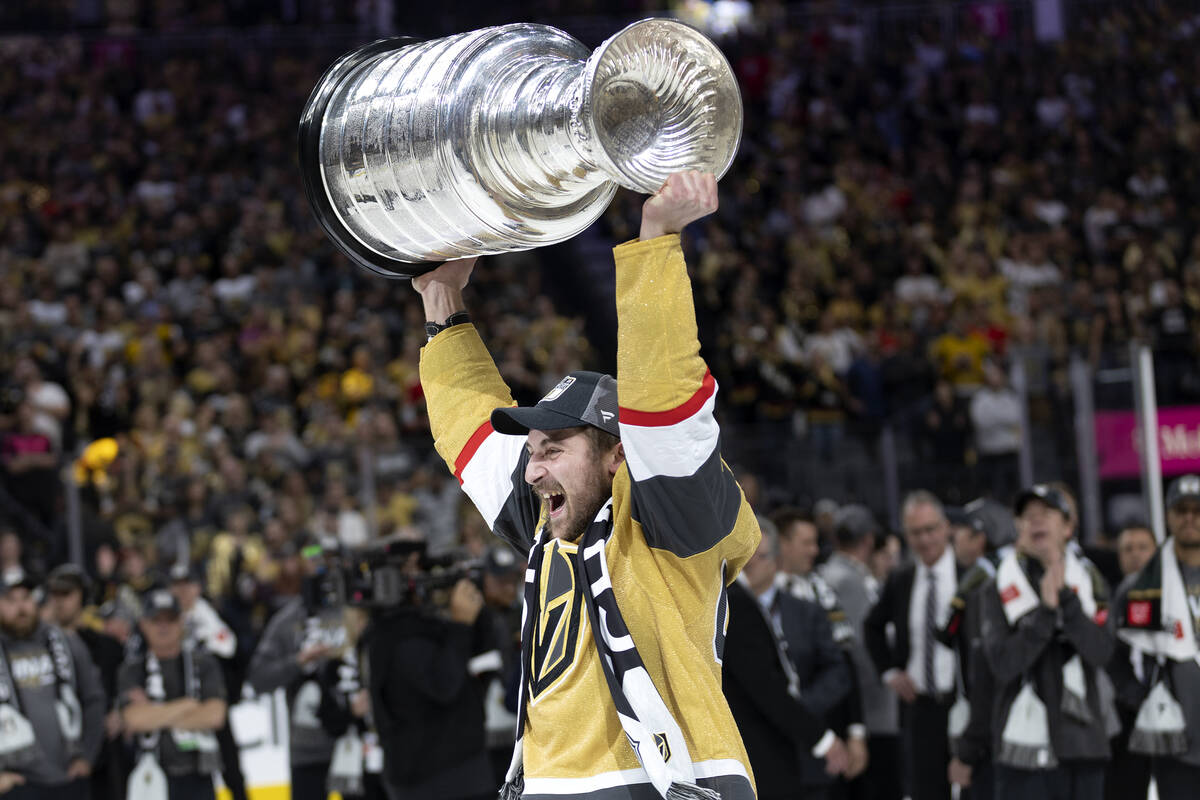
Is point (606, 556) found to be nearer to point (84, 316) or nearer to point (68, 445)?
point (68, 445)

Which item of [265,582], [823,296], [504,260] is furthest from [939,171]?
[265,582]

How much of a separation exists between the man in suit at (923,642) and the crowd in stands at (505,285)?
218 cm

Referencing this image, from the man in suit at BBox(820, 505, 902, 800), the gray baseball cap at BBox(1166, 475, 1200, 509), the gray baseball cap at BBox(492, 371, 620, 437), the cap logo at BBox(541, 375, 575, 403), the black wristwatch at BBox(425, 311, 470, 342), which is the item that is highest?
the black wristwatch at BBox(425, 311, 470, 342)

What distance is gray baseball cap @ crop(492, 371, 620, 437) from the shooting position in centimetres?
309

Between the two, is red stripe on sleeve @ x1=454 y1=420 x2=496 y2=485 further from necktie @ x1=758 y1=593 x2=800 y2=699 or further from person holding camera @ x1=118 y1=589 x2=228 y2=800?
person holding camera @ x1=118 y1=589 x2=228 y2=800

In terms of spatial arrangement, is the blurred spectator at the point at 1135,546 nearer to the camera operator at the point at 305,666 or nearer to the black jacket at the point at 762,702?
the black jacket at the point at 762,702

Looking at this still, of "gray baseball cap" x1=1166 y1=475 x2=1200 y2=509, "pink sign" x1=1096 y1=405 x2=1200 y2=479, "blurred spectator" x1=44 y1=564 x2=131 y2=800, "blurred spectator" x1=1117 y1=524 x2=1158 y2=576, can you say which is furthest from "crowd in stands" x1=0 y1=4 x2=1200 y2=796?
"gray baseball cap" x1=1166 y1=475 x2=1200 y2=509

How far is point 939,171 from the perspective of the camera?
18.1m

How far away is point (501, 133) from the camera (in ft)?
9.14

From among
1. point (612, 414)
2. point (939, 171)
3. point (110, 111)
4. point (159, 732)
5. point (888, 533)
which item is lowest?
point (159, 732)

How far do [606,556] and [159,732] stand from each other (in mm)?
5768

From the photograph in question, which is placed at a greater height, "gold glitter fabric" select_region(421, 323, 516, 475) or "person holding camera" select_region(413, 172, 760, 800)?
"gold glitter fabric" select_region(421, 323, 516, 475)

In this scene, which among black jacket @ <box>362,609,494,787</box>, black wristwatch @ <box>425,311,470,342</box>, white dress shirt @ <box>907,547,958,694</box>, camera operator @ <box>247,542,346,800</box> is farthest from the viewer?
camera operator @ <box>247,542,346,800</box>

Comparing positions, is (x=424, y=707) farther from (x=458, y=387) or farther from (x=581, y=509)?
(x=581, y=509)
